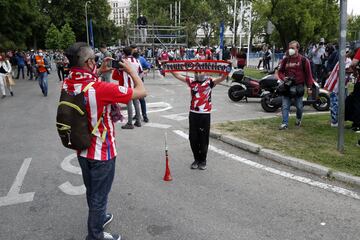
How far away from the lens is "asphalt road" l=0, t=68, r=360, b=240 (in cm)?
378

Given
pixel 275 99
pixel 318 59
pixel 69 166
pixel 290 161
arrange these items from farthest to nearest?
pixel 318 59, pixel 275 99, pixel 69 166, pixel 290 161

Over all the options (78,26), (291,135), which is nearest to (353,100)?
(291,135)

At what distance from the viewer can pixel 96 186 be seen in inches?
128

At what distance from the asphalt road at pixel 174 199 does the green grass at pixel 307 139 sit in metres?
0.53

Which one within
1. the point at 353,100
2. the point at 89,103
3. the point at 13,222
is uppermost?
the point at 89,103

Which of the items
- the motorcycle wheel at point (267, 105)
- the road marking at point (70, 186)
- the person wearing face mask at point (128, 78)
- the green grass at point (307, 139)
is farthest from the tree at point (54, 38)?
the road marking at point (70, 186)

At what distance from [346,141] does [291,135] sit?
104 cm

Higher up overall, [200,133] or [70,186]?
[200,133]

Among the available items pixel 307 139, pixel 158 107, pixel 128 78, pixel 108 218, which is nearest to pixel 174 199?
pixel 108 218

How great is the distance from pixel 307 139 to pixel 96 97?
203 inches

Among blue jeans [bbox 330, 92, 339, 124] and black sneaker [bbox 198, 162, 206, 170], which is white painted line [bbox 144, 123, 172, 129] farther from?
blue jeans [bbox 330, 92, 339, 124]

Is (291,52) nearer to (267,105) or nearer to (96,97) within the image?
(267,105)

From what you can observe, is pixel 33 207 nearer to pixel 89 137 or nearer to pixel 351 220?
pixel 89 137

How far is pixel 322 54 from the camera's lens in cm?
1609
